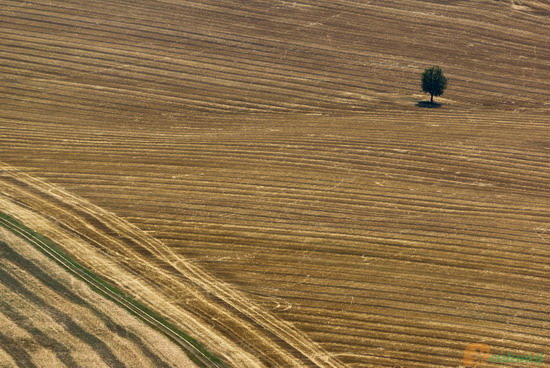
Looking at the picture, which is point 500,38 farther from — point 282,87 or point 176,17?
point 176,17

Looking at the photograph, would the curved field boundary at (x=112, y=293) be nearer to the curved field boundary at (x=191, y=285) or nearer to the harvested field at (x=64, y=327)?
the harvested field at (x=64, y=327)

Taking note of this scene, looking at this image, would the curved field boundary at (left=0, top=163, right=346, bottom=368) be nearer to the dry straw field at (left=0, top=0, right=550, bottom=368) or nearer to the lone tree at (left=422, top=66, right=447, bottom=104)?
the dry straw field at (left=0, top=0, right=550, bottom=368)

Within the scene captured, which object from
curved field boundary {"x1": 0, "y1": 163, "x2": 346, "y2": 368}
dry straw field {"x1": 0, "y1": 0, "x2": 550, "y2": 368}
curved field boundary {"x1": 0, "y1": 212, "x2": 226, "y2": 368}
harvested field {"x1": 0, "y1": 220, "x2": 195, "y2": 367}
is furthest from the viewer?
dry straw field {"x1": 0, "y1": 0, "x2": 550, "y2": 368}

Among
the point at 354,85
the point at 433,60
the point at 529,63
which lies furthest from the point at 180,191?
the point at 529,63

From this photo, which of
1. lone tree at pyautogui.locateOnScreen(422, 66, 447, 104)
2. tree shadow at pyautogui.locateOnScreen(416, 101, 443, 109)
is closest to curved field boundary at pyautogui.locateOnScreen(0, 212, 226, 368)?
tree shadow at pyautogui.locateOnScreen(416, 101, 443, 109)

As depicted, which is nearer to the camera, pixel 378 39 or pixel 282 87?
pixel 282 87

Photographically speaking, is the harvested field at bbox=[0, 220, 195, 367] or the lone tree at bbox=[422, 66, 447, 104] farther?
the lone tree at bbox=[422, 66, 447, 104]

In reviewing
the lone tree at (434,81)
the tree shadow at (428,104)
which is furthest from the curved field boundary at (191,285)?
the lone tree at (434,81)
